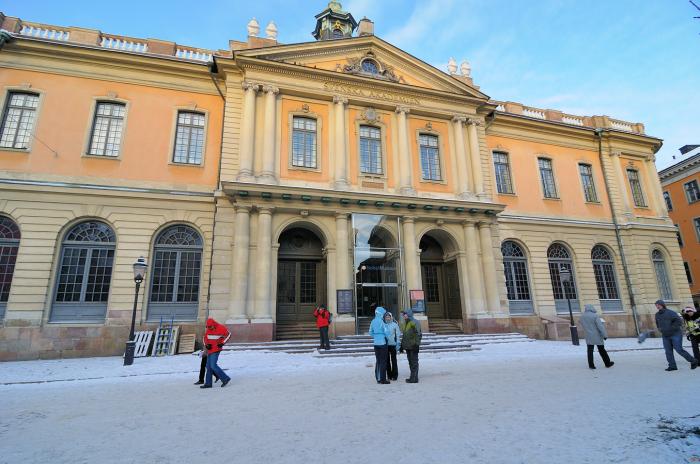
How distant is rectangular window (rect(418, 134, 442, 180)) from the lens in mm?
17609

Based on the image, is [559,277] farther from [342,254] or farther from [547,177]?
[342,254]

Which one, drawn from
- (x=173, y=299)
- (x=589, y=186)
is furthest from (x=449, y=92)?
(x=173, y=299)

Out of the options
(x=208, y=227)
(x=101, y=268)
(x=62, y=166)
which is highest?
(x=62, y=166)

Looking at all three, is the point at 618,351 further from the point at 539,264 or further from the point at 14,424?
the point at 14,424

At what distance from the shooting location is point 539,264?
1858 cm

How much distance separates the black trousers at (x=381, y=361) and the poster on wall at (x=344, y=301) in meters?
6.17

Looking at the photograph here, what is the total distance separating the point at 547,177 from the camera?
20.6 meters

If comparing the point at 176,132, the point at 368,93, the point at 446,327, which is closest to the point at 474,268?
the point at 446,327

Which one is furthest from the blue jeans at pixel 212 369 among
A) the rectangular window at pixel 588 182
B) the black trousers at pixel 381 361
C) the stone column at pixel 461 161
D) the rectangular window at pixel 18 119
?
the rectangular window at pixel 588 182

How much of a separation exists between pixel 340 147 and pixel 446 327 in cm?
935

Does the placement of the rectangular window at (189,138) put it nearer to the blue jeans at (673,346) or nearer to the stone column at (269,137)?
the stone column at (269,137)

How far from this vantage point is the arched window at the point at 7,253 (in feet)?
40.8

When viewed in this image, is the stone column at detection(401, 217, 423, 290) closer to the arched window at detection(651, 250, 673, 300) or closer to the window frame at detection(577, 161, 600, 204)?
the window frame at detection(577, 161, 600, 204)

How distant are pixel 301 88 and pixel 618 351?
15.8 metres
